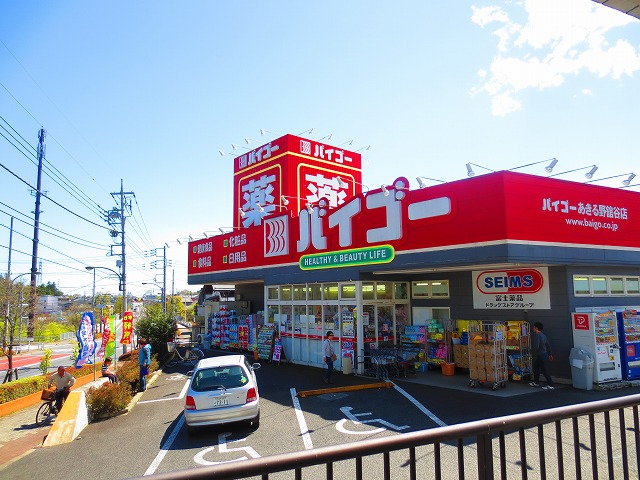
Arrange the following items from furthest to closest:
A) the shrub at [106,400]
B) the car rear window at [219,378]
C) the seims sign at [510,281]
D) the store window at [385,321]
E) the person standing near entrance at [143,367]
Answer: the store window at [385,321] < the person standing near entrance at [143,367] < the seims sign at [510,281] < the shrub at [106,400] < the car rear window at [219,378]

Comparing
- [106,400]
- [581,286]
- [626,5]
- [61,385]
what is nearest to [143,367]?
[61,385]

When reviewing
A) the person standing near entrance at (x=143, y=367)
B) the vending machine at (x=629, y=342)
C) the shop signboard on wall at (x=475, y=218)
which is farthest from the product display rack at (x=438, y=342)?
the person standing near entrance at (x=143, y=367)

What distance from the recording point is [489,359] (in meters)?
12.9

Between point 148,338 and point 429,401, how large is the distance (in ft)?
55.0

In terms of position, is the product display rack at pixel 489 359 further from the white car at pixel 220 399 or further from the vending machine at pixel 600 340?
the white car at pixel 220 399

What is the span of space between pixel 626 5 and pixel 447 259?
9168 mm

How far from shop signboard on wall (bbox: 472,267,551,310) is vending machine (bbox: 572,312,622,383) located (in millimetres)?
1104

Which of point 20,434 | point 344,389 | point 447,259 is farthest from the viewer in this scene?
point 344,389

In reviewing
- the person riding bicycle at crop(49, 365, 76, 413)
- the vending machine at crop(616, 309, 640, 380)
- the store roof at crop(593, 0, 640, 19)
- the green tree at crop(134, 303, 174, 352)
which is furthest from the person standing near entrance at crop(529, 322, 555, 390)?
the green tree at crop(134, 303, 174, 352)

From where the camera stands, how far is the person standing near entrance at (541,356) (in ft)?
42.0

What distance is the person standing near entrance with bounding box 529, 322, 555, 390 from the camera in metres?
12.8

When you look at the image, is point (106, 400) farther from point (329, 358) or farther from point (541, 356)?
point (541, 356)

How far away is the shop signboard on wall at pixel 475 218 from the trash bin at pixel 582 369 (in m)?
3.16

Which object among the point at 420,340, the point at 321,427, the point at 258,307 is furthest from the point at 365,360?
the point at 258,307
